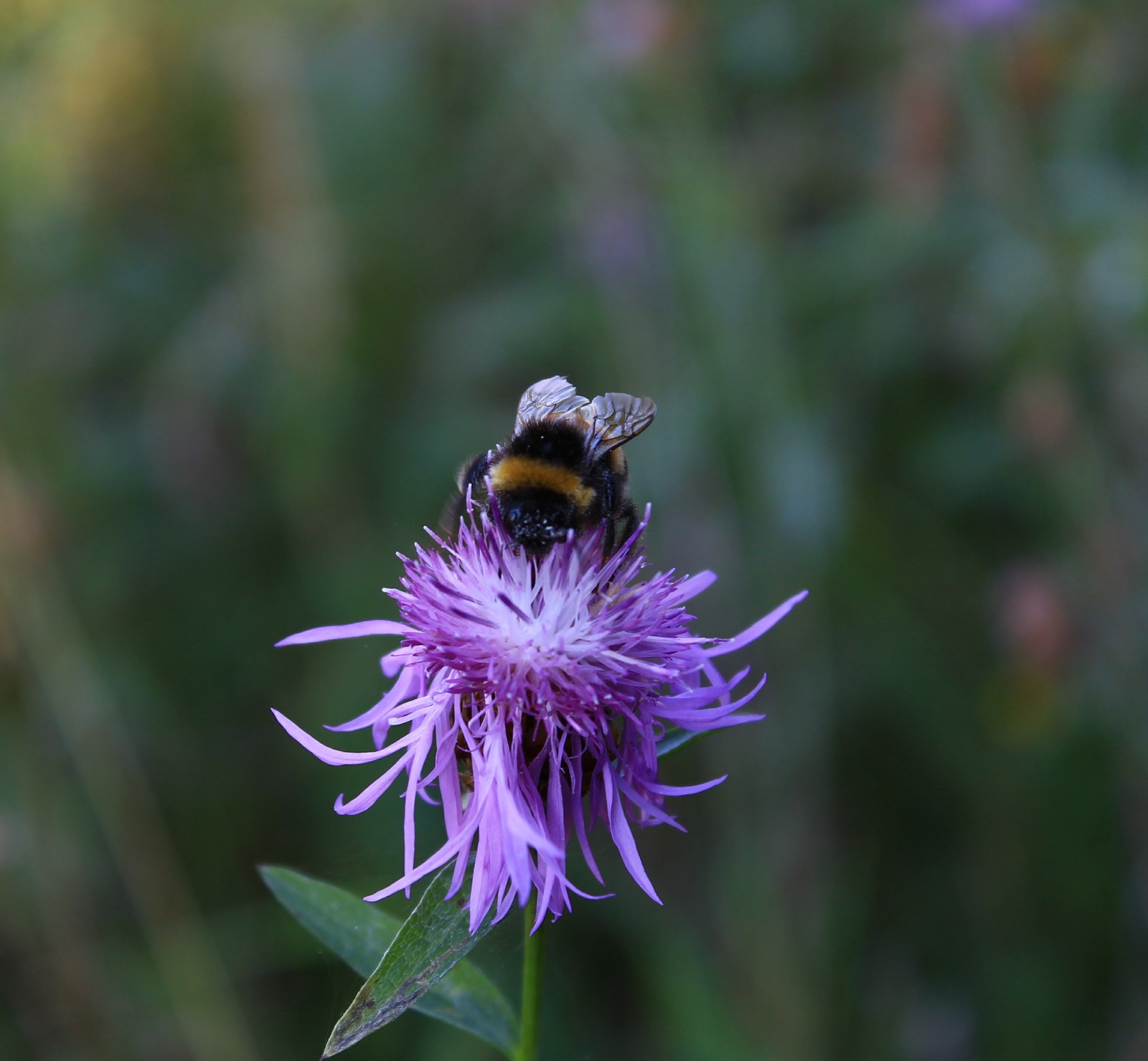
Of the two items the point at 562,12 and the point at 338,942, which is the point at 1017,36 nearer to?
the point at 562,12

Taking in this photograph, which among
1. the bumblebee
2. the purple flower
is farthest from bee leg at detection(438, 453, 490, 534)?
the purple flower

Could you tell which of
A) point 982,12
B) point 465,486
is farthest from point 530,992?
point 982,12

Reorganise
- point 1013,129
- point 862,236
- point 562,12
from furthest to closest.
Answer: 1. point 562,12
2. point 862,236
3. point 1013,129

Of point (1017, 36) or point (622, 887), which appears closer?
point (622, 887)

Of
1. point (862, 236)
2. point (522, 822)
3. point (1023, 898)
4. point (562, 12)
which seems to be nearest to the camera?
point (522, 822)

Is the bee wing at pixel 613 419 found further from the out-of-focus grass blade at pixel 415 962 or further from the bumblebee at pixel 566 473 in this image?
the out-of-focus grass blade at pixel 415 962

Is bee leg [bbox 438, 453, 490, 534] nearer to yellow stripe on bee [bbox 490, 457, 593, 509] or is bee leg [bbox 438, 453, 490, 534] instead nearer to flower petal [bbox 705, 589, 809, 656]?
yellow stripe on bee [bbox 490, 457, 593, 509]

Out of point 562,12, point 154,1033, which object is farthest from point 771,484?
point 154,1033

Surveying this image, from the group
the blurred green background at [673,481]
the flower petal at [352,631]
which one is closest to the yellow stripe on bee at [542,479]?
the flower petal at [352,631]

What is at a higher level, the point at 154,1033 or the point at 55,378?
the point at 55,378
